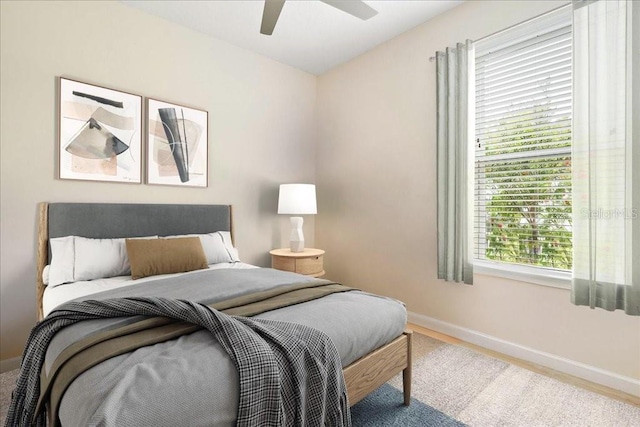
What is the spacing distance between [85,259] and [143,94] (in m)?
1.43

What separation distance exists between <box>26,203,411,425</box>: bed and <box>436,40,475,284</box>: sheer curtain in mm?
1020

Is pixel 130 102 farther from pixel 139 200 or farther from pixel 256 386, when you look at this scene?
pixel 256 386

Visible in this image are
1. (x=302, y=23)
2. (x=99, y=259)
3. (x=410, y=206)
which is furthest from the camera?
(x=410, y=206)

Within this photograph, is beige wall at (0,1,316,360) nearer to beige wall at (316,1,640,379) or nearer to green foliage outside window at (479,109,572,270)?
beige wall at (316,1,640,379)

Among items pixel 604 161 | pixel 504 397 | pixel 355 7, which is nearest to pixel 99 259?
pixel 355 7

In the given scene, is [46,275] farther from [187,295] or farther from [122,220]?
[187,295]

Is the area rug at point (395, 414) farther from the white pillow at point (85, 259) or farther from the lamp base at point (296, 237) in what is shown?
the white pillow at point (85, 259)

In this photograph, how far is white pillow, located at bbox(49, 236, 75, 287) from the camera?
6.86ft

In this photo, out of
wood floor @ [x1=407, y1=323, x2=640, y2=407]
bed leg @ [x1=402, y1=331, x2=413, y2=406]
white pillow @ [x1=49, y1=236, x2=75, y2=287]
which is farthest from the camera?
white pillow @ [x1=49, y1=236, x2=75, y2=287]

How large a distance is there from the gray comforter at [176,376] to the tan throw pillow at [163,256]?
0.90 meters

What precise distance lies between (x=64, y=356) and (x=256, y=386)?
0.66 m

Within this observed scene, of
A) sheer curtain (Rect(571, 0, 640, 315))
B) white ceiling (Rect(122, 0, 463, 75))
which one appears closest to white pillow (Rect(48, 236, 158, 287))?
white ceiling (Rect(122, 0, 463, 75))

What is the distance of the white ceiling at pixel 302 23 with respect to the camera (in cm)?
264

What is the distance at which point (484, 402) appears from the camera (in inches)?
71.1
